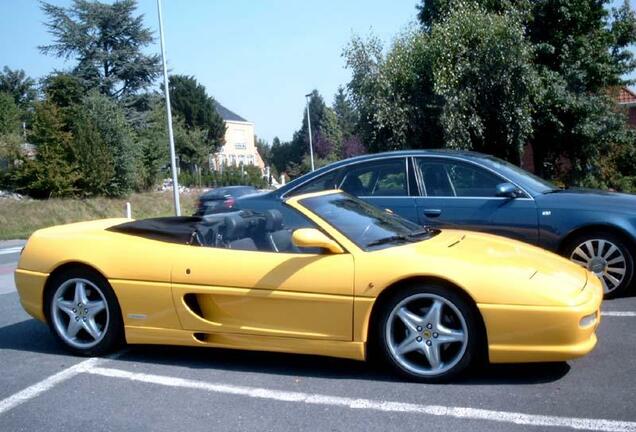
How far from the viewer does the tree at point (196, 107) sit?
5997cm

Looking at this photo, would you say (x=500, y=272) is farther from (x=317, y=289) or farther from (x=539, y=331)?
(x=317, y=289)

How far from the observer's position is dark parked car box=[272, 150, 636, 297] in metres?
5.89

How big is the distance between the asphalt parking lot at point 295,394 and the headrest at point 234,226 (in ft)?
2.97

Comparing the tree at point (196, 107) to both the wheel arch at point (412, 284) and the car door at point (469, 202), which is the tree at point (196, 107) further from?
the wheel arch at point (412, 284)

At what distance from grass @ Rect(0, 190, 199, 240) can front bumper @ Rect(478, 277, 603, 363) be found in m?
21.0

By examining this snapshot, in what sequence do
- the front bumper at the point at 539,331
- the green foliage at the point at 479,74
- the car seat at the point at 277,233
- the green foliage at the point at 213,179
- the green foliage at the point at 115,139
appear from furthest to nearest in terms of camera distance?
the green foliage at the point at 213,179
the green foliage at the point at 115,139
the green foliage at the point at 479,74
the car seat at the point at 277,233
the front bumper at the point at 539,331

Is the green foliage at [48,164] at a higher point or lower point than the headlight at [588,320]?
higher

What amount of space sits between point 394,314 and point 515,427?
3.29 ft

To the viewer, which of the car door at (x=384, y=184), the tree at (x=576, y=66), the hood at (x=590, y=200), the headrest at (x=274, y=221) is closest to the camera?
the headrest at (x=274, y=221)

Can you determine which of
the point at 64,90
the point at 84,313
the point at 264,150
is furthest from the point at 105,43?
the point at 264,150

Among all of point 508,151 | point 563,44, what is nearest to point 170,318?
point 508,151

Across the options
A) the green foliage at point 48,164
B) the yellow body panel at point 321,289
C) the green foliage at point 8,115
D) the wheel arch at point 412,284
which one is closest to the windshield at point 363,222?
the yellow body panel at point 321,289

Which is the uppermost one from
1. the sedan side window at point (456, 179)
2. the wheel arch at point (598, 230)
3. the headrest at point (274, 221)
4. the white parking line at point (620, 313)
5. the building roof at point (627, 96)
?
the building roof at point (627, 96)

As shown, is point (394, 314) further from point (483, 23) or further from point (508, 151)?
point (508, 151)
